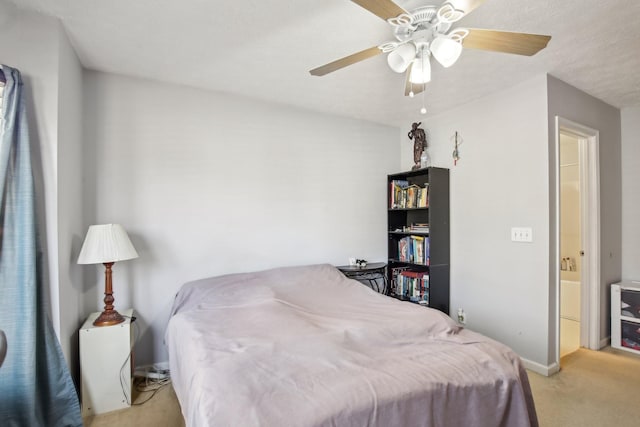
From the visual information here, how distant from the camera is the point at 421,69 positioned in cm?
156

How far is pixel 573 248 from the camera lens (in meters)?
4.05

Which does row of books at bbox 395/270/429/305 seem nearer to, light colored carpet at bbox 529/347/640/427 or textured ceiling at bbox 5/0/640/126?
light colored carpet at bbox 529/347/640/427

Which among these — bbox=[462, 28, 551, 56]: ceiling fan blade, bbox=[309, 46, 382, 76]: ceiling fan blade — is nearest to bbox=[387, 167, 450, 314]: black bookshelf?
bbox=[462, 28, 551, 56]: ceiling fan blade

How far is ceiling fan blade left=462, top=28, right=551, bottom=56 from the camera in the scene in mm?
1303

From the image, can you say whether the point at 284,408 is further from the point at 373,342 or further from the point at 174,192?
the point at 174,192

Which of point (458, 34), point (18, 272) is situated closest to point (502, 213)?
point (458, 34)

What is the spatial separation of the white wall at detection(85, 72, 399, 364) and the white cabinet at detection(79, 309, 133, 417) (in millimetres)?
421

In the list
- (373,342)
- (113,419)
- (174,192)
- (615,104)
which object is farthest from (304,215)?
(615,104)

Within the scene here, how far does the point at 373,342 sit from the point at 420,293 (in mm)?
1735

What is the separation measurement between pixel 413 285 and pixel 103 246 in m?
2.70

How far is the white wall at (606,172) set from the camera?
260cm

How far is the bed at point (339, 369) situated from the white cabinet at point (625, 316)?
233cm

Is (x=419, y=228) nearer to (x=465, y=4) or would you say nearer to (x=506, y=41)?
(x=506, y=41)

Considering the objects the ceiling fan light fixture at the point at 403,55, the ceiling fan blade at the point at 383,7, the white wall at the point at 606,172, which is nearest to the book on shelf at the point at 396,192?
the white wall at the point at 606,172
